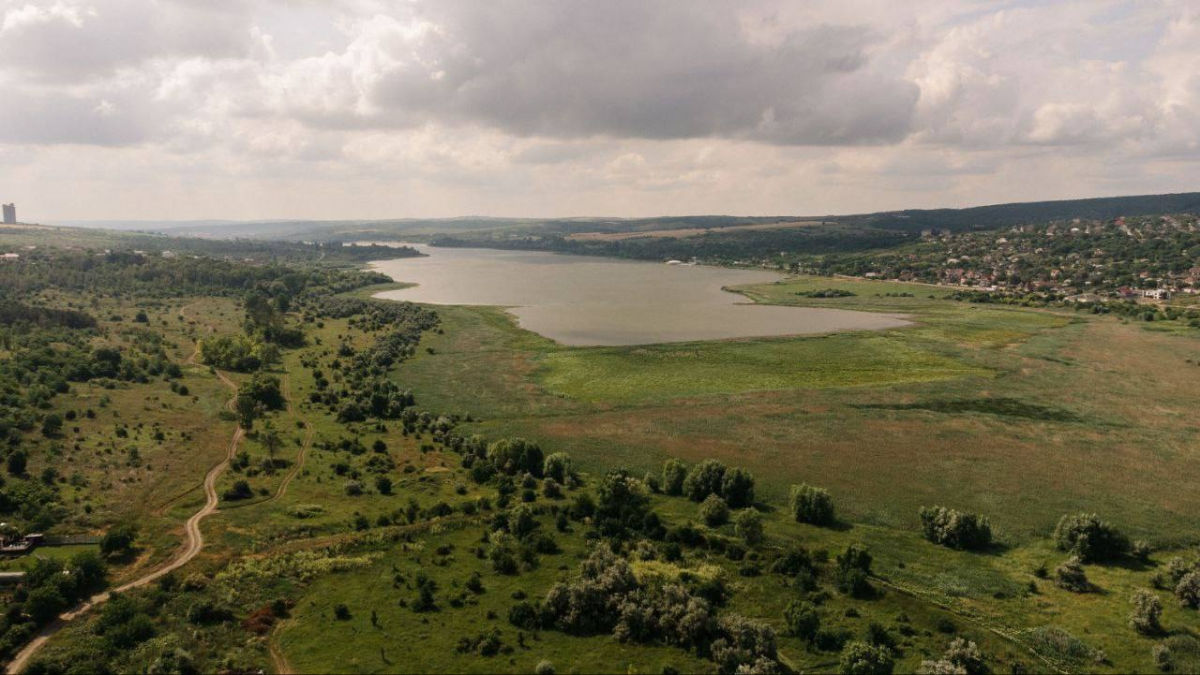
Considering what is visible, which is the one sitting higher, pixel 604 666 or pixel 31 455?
pixel 31 455

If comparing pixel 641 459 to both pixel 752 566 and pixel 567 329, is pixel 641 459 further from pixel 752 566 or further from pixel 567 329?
pixel 567 329

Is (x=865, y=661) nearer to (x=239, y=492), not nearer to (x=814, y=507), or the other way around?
(x=814, y=507)

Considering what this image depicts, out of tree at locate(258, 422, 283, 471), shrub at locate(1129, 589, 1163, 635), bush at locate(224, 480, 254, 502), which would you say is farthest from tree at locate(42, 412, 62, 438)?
shrub at locate(1129, 589, 1163, 635)

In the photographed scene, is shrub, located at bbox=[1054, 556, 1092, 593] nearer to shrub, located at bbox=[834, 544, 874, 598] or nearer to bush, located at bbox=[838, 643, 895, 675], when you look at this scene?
shrub, located at bbox=[834, 544, 874, 598]

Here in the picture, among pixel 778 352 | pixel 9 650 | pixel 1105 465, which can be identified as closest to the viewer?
pixel 9 650

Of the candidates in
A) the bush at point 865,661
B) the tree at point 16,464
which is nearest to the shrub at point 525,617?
the bush at point 865,661

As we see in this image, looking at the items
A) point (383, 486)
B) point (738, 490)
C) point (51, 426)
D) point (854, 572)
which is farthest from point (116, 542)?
point (854, 572)

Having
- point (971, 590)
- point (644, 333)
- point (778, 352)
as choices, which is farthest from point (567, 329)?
point (971, 590)
